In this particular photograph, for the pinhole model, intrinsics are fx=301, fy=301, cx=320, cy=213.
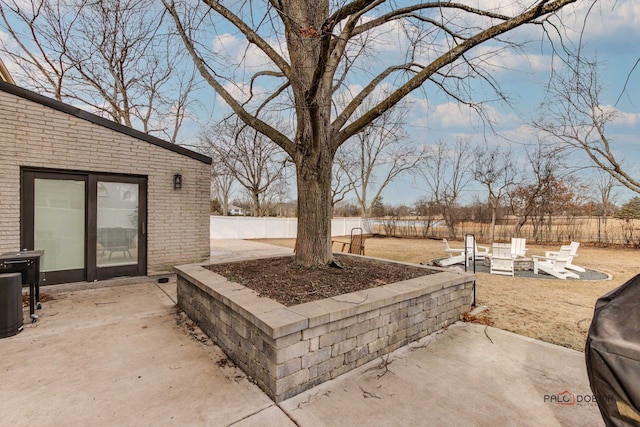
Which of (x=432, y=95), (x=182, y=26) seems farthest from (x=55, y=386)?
(x=432, y=95)

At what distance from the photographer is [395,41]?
4.41 meters

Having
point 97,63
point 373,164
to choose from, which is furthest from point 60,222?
point 373,164

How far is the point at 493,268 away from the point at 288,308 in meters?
7.12

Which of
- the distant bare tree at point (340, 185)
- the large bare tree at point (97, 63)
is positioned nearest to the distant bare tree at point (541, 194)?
the distant bare tree at point (340, 185)

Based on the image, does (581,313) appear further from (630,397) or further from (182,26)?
(182,26)

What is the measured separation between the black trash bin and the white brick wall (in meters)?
2.11

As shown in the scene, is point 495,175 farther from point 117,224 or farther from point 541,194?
point 117,224

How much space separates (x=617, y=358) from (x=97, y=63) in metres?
15.6

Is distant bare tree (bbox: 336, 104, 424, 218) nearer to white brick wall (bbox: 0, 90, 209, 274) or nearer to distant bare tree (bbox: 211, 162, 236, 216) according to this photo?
distant bare tree (bbox: 211, 162, 236, 216)

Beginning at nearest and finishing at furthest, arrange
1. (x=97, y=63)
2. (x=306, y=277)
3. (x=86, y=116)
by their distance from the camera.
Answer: (x=306, y=277) → (x=86, y=116) → (x=97, y=63)

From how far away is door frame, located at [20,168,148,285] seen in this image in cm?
514

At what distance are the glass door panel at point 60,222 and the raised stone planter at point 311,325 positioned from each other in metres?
3.11

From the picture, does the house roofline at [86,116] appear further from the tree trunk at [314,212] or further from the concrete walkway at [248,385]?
the concrete walkway at [248,385]

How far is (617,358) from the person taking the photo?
1372 millimetres
